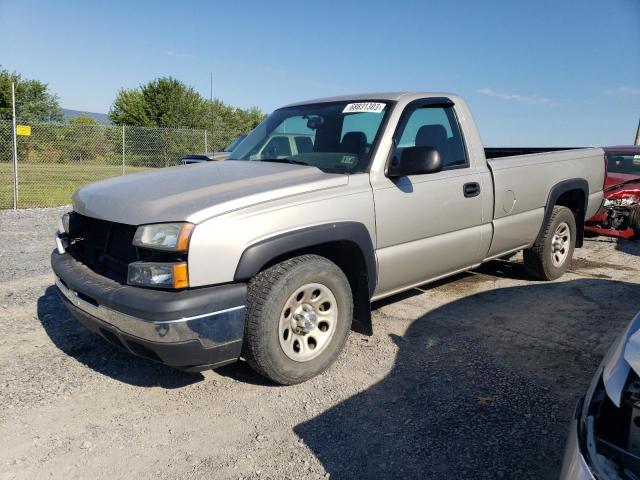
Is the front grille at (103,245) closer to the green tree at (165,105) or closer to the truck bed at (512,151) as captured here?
the truck bed at (512,151)

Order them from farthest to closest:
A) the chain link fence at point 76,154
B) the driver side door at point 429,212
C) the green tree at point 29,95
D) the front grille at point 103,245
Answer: the green tree at point 29,95
the chain link fence at point 76,154
the driver side door at point 429,212
the front grille at point 103,245

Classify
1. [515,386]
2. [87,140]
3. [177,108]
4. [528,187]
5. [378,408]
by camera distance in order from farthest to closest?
1. [177,108]
2. [87,140]
3. [528,187]
4. [515,386]
5. [378,408]

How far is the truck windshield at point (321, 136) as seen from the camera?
369cm

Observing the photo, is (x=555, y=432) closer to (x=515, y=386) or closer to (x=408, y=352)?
(x=515, y=386)

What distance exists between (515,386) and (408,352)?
2.59 feet

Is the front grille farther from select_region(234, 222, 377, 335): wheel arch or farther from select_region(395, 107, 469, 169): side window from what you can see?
select_region(395, 107, 469, 169): side window

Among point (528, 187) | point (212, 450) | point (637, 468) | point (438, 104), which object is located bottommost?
point (212, 450)

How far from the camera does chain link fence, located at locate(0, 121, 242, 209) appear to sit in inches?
539

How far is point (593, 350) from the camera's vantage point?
3.71m

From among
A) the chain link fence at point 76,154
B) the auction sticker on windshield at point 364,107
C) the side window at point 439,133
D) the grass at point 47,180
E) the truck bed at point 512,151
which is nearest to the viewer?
the auction sticker on windshield at point 364,107

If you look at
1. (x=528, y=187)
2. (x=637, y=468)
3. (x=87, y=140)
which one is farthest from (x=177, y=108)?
(x=637, y=468)

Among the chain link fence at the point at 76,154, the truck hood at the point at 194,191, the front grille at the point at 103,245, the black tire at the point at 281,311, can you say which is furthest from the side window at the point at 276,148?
the chain link fence at the point at 76,154

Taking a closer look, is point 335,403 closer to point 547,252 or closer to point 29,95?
point 547,252

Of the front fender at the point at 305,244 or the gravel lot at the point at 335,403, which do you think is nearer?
the gravel lot at the point at 335,403
